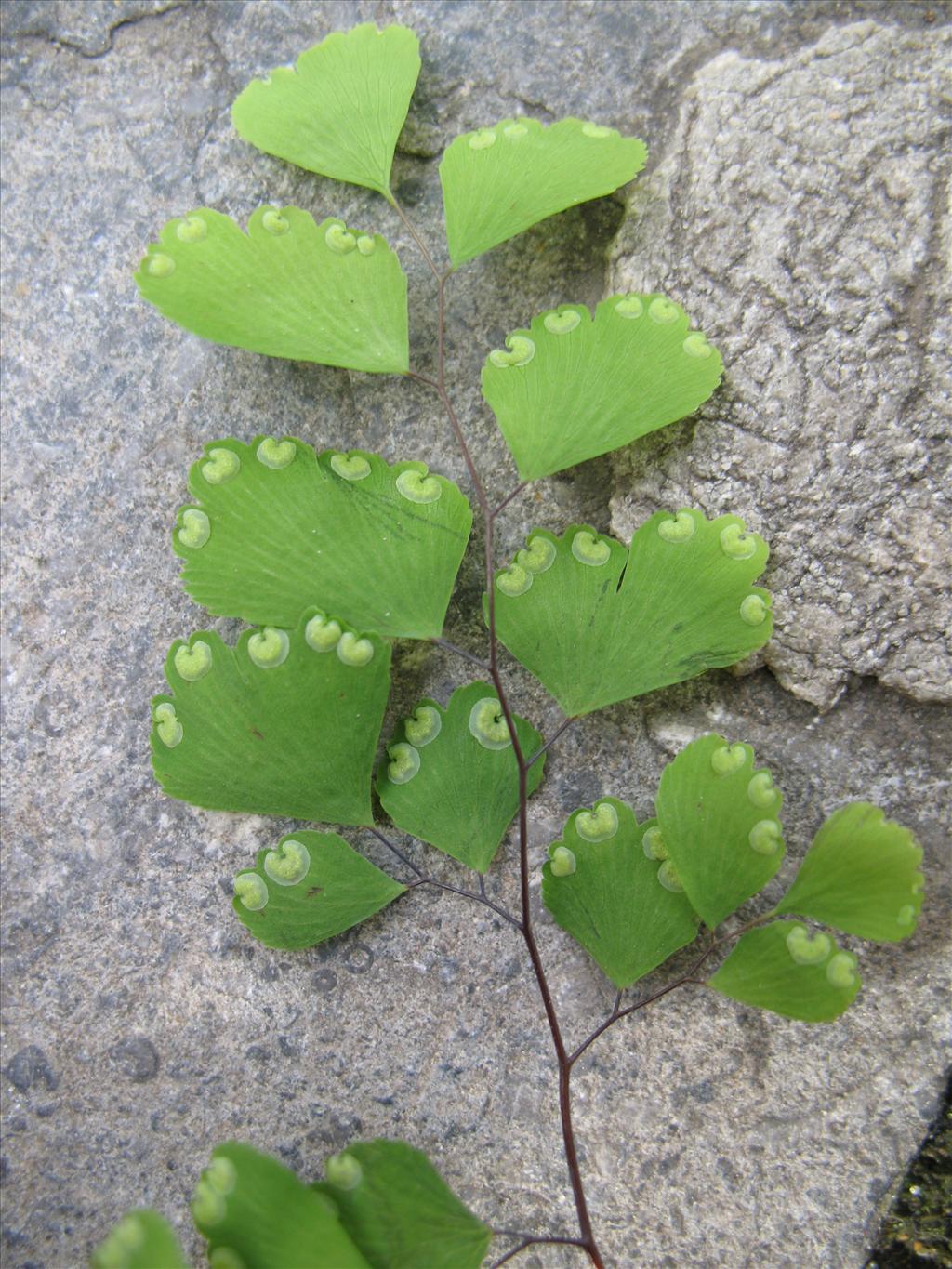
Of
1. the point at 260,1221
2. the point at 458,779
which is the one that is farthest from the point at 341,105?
the point at 260,1221

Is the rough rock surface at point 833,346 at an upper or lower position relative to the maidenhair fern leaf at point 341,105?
lower

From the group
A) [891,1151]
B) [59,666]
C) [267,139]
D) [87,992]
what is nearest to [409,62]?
[267,139]

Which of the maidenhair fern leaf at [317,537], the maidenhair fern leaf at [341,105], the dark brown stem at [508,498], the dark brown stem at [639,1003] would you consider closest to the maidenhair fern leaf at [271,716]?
the maidenhair fern leaf at [317,537]

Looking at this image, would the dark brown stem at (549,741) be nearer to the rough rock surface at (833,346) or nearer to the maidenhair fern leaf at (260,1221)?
the rough rock surface at (833,346)

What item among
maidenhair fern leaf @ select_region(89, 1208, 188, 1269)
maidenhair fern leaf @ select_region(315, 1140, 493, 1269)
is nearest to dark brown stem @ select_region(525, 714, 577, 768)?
maidenhair fern leaf @ select_region(315, 1140, 493, 1269)

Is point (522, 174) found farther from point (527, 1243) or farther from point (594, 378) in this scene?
point (527, 1243)

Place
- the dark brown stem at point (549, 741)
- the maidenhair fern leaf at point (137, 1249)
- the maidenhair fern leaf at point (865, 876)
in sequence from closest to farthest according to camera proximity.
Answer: the maidenhair fern leaf at point (137, 1249), the maidenhair fern leaf at point (865, 876), the dark brown stem at point (549, 741)

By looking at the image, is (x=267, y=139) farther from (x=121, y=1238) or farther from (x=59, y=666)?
(x=121, y=1238)
